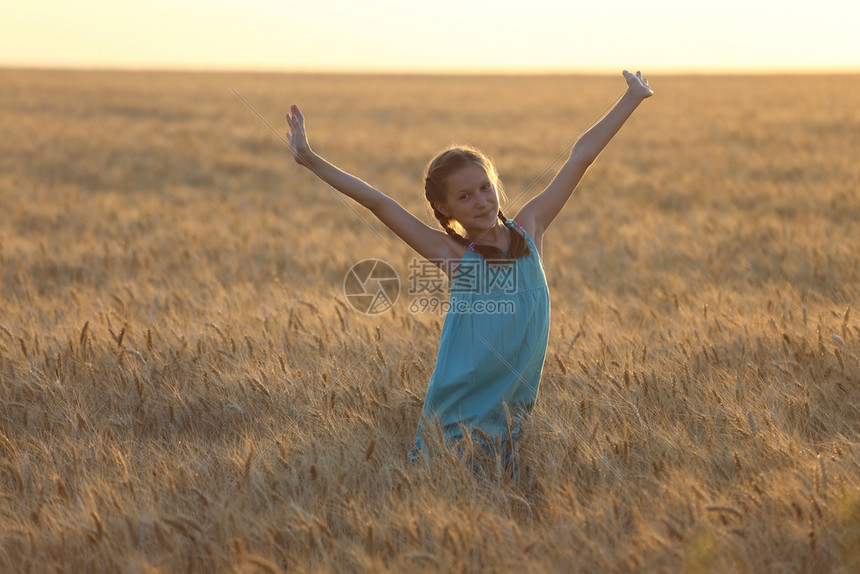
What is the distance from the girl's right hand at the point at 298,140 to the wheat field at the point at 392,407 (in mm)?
846

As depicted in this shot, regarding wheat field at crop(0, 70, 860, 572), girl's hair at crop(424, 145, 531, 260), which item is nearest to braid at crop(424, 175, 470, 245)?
girl's hair at crop(424, 145, 531, 260)

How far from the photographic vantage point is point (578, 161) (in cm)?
232

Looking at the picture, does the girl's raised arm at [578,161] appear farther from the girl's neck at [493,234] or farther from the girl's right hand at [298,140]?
the girl's right hand at [298,140]

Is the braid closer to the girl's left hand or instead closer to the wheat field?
the wheat field

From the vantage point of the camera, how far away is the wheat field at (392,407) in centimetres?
176

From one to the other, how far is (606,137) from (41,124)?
14884 millimetres

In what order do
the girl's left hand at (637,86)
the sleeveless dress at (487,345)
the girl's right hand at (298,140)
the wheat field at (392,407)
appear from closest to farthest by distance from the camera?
1. the wheat field at (392,407)
2. the girl's right hand at (298,140)
3. the sleeveless dress at (487,345)
4. the girl's left hand at (637,86)

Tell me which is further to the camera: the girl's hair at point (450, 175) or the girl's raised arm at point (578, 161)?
the girl's raised arm at point (578, 161)

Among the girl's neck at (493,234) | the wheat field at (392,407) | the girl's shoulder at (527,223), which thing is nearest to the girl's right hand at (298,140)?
the girl's neck at (493,234)

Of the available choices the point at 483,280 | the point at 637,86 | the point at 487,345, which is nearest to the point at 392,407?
the point at 487,345

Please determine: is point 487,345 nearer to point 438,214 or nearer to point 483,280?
point 483,280

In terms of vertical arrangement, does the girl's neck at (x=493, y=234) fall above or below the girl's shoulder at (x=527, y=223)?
below

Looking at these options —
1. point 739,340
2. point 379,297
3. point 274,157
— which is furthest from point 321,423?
point 274,157

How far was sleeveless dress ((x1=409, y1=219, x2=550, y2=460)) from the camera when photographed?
2273 mm
